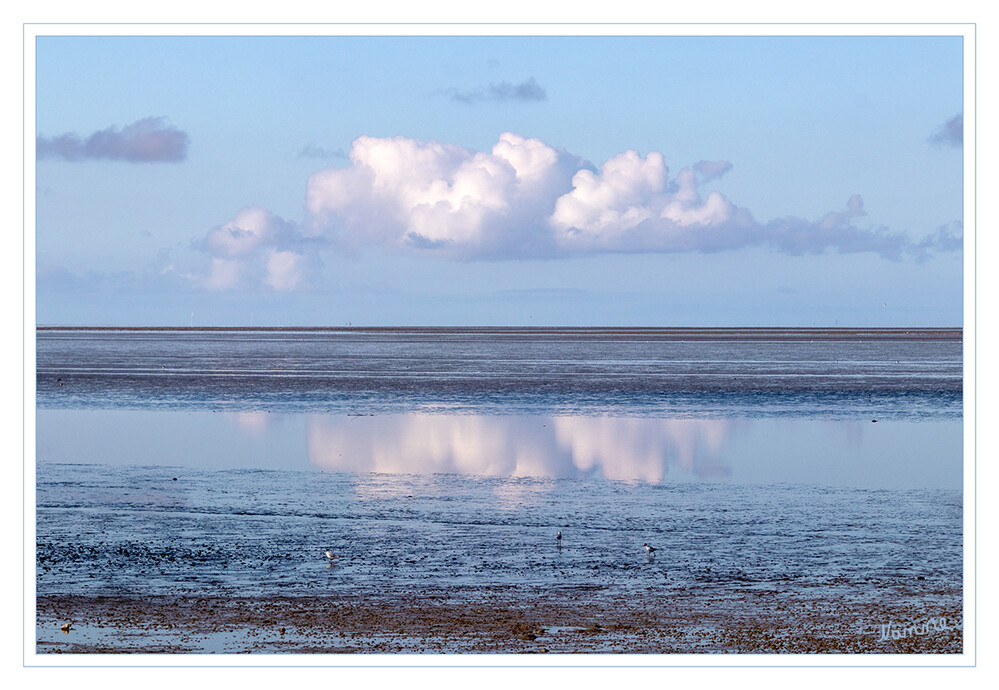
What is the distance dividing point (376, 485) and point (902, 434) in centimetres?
1355

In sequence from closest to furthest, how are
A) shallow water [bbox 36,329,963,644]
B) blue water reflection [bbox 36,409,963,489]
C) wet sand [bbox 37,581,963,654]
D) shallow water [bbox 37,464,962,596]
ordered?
1. wet sand [bbox 37,581,963,654]
2. shallow water [bbox 37,464,962,596]
3. shallow water [bbox 36,329,963,644]
4. blue water reflection [bbox 36,409,963,489]

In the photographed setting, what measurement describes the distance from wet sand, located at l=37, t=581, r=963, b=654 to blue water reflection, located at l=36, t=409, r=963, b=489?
6.90 meters

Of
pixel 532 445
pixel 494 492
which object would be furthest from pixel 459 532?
pixel 532 445

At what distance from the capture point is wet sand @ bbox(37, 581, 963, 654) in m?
8.93

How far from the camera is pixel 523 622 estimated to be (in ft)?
31.1

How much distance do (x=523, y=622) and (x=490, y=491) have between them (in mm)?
6501

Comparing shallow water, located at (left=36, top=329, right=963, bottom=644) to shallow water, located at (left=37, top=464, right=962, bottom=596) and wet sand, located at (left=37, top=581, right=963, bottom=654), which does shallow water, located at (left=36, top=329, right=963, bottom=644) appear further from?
wet sand, located at (left=37, top=581, right=963, bottom=654)

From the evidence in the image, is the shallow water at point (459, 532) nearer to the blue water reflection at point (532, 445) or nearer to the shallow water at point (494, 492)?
the shallow water at point (494, 492)

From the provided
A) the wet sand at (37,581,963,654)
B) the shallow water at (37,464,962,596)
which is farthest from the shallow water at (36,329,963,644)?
the wet sand at (37,581,963,654)
